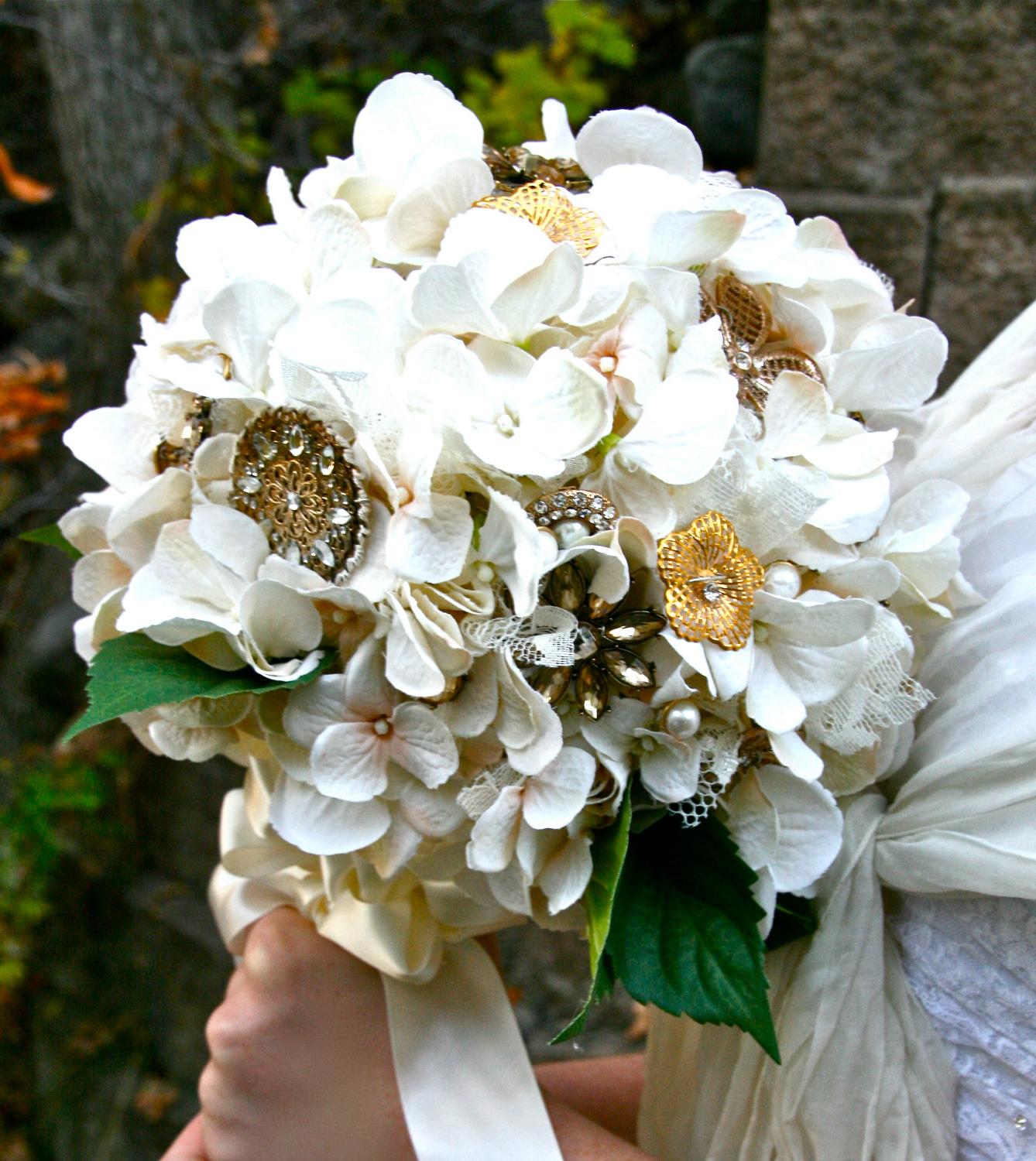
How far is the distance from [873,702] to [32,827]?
234cm

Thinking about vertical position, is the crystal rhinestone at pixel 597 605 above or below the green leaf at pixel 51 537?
above

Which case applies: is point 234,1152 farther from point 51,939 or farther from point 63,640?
point 51,939

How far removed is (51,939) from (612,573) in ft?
9.81

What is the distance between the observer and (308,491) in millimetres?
621

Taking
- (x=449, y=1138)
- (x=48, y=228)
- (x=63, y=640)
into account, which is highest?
(x=449, y=1138)

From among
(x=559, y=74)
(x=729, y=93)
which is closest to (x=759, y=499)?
(x=729, y=93)

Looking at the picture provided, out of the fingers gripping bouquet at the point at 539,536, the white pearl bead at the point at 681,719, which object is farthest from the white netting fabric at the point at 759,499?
the white pearl bead at the point at 681,719

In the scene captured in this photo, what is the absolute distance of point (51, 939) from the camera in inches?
121

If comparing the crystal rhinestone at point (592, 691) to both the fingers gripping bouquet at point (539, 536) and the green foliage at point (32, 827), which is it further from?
the green foliage at point (32, 827)

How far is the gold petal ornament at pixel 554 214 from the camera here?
0.67 m

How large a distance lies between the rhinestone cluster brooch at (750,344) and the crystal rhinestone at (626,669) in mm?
175

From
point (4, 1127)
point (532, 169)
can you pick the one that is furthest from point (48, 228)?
point (532, 169)

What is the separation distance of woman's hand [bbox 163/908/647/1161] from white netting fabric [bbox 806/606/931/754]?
1.25ft

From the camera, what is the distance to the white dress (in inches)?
26.7
